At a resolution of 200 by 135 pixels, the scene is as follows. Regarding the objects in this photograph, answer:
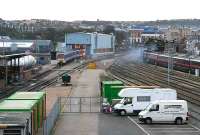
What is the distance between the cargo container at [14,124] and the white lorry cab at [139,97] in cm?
1638

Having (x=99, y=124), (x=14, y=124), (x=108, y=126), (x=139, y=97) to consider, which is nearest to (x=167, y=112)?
(x=108, y=126)

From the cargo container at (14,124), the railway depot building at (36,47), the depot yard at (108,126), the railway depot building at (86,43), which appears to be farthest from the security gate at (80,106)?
the railway depot building at (86,43)

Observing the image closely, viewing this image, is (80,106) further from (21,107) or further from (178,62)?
(178,62)

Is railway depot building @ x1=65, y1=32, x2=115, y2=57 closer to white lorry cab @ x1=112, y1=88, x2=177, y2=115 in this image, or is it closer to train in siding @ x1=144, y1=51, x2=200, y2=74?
train in siding @ x1=144, y1=51, x2=200, y2=74

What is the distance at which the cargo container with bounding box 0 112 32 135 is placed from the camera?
18.9m

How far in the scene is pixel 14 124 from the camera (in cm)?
1919

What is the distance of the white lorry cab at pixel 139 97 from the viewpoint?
36531 millimetres

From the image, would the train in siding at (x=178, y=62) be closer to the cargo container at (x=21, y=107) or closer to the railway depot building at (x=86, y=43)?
the railway depot building at (x=86, y=43)

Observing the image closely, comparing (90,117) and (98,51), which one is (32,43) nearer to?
(98,51)

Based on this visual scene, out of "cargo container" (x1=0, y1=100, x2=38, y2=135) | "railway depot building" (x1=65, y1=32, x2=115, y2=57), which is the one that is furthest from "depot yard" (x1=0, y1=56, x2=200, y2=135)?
"railway depot building" (x1=65, y1=32, x2=115, y2=57)

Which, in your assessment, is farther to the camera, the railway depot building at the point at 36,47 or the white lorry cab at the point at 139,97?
the railway depot building at the point at 36,47

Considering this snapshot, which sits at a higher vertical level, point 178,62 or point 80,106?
point 178,62

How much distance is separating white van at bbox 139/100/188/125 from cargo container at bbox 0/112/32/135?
42.8ft

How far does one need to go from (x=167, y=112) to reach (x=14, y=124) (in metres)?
15.1
